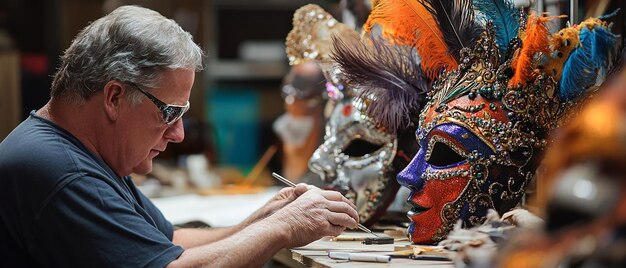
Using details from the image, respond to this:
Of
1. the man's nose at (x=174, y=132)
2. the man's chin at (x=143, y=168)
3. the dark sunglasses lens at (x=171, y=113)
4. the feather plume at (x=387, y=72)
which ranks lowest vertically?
the man's chin at (x=143, y=168)

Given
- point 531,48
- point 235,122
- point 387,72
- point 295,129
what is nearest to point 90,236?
point 387,72

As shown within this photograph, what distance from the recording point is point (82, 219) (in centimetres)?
226

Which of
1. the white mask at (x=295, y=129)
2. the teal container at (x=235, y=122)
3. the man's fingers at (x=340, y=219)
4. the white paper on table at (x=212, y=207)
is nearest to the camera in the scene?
the man's fingers at (x=340, y=219)

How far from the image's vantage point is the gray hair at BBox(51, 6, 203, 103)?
8.16ft

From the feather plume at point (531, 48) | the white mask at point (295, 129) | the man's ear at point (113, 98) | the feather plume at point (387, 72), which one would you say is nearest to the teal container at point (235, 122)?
the white mask at point (295, 129)

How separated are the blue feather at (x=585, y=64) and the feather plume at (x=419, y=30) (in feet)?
0.92

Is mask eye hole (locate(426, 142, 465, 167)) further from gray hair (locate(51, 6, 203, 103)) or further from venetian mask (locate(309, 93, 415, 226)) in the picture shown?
gray hair (locate(51, 6, 203, 103))

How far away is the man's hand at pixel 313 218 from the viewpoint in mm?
2400

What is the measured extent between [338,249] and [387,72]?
0.54 meters

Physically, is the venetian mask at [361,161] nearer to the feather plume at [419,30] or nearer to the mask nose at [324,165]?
the mask nose at [324,165]

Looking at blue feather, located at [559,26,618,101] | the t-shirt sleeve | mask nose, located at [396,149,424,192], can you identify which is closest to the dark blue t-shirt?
the t-shirt sleeve

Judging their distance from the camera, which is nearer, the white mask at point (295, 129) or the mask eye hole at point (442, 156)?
the mask eye hole at point (442, 156)

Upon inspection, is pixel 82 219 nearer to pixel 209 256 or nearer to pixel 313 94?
pixel 209 256

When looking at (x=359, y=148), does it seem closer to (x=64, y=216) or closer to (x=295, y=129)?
(x=64, y=216)
